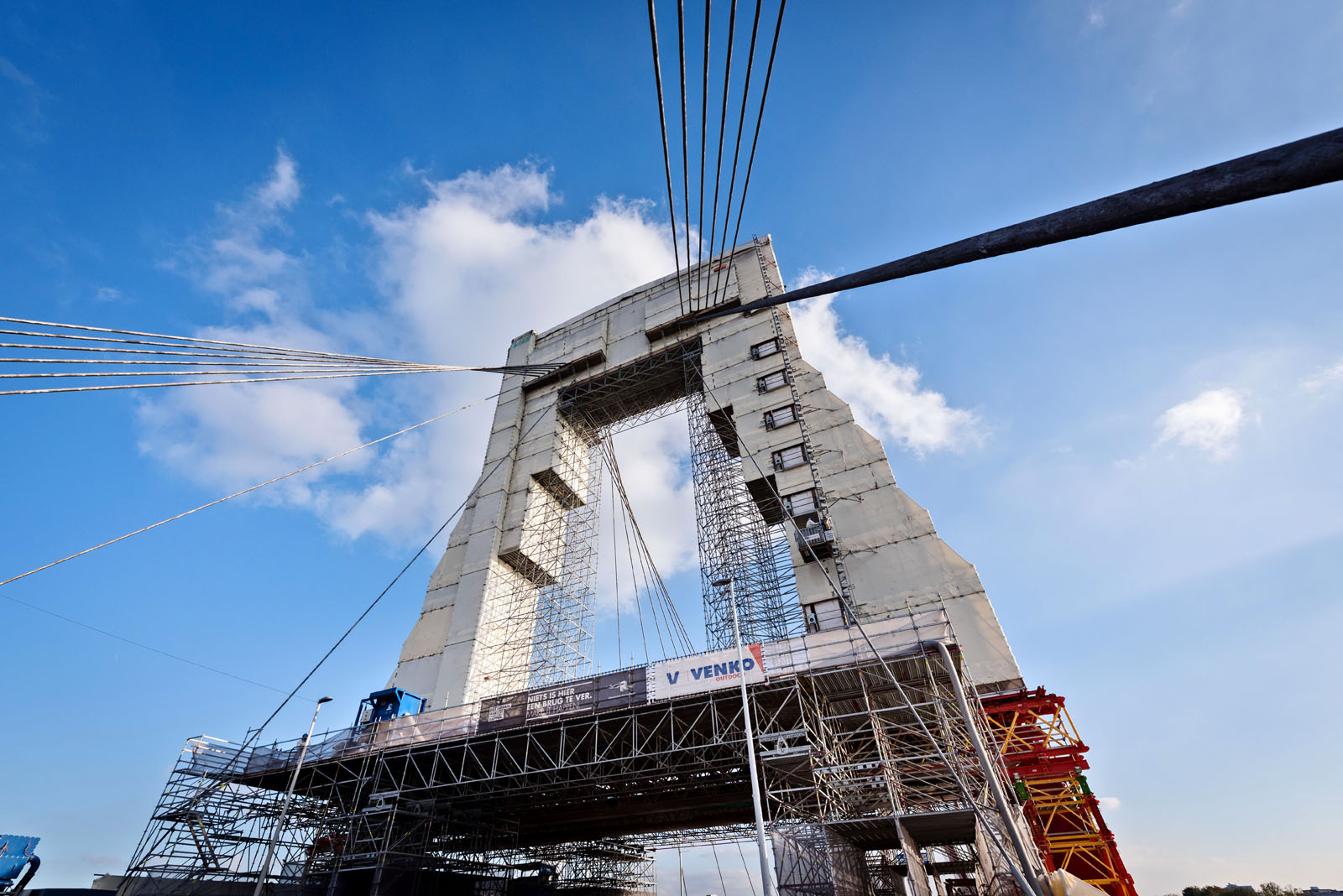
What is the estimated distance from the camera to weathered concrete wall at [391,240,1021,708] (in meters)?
23.8

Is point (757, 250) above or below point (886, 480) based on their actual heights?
above

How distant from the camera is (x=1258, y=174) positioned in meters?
3.00

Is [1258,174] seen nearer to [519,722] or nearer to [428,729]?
[519,722]

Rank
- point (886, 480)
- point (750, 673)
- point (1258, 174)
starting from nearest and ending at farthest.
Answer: point (1258, 174) → point (750, 673) → point (886, 480)

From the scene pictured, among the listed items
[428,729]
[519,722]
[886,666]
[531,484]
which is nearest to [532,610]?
[531,484]

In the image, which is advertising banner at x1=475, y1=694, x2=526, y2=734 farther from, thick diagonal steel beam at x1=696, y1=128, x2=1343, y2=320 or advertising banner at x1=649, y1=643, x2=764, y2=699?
thick diagonal steel beam at x1=696, y1=128, x2=1343, y2=320

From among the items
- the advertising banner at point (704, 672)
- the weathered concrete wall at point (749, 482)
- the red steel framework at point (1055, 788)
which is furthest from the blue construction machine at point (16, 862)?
the red steel framework at point (1055, 788)

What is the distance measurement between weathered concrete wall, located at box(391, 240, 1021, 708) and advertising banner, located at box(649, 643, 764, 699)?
6.32 meters

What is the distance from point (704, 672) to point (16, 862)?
965 inches

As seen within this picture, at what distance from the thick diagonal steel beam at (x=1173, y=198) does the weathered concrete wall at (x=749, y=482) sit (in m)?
20.3

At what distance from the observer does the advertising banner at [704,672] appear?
18.0 meters

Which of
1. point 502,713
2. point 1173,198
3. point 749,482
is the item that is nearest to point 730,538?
point 749,482

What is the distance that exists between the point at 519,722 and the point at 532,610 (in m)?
12.8

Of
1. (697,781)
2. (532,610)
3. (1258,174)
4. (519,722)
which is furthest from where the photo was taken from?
(532,610)
